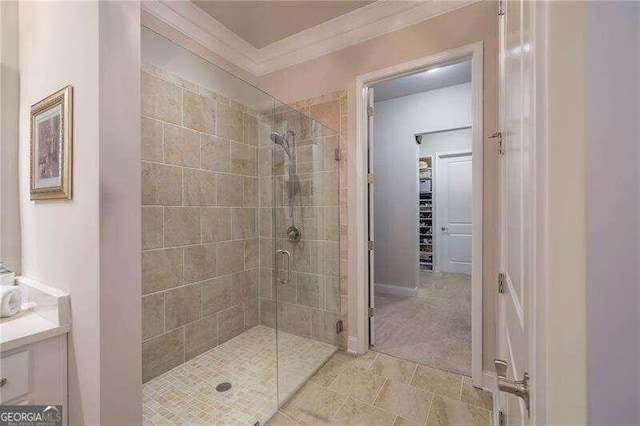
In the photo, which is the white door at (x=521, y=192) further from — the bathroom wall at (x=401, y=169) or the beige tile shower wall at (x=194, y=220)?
the bathroom wall at (x=401, y=169)

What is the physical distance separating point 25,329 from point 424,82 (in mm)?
4284

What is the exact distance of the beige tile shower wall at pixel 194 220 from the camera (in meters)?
1.96

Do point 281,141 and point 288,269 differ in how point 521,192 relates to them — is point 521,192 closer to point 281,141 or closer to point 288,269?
point 288,269

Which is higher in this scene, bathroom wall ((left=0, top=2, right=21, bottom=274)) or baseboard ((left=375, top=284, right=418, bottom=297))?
bathroom wall ((left=0, top=2, right=21, bottom=274))

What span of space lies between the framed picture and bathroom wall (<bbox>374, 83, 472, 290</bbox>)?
12.2 ft

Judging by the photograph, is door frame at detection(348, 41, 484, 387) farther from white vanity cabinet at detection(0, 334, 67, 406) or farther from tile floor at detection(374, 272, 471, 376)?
white vanity cabinet at detection(0, 334, 67, 406)

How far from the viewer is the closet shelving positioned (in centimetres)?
537

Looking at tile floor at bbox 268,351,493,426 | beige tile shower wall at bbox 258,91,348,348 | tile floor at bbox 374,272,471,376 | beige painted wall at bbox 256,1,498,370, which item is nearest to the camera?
tile floor at bbox 268,351,493,426

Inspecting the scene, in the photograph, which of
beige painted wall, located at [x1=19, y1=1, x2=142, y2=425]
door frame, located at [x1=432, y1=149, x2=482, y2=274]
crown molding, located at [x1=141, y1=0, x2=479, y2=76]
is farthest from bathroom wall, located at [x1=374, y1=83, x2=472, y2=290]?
beige painted wall, located at [x1=19, y1=1, x2=142, y2=425]

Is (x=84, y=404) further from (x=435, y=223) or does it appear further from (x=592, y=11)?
(x=435, y=223)

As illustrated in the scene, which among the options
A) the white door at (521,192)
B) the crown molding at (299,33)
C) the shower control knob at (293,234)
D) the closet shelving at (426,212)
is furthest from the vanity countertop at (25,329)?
the closet shelving at (426,212)

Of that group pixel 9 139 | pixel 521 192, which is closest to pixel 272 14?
pixel 9 139

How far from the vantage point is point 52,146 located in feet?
3.90

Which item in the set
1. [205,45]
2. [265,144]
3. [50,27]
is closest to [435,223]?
[265,144]
